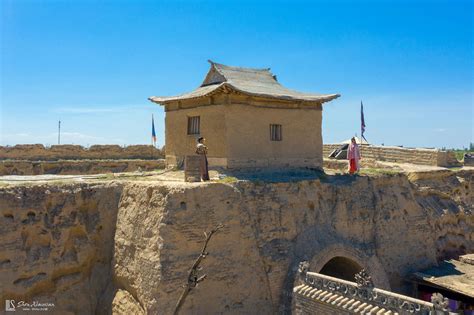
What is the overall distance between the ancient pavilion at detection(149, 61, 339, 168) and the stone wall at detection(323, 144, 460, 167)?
11.4m

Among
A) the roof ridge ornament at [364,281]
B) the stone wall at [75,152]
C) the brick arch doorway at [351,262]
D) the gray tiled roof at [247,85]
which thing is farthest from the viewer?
the stone wall at [75,152]

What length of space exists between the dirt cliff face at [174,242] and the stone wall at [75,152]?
12.8 metres

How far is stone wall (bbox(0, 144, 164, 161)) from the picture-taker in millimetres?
25281

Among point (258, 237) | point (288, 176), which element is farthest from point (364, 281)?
point (288, 176)

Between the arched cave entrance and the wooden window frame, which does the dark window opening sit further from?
the arched cave entrance

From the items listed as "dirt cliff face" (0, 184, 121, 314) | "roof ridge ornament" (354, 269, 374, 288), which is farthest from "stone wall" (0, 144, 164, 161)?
"roof ridge ornament" (354, 269, 374, 288)

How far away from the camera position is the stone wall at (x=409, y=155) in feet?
86.0

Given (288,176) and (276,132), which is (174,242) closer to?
(288,176)

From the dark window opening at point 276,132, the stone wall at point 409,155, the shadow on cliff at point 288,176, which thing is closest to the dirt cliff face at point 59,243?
the shadow on cliff at point 288,176

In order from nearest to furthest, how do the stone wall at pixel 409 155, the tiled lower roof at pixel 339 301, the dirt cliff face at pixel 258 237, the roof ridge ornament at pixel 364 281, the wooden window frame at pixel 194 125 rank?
the tiled lower roof at pixel 339 301 < the roof ridge ornament at pixel 364 281 < the dirt cliff face at pixel 258 237 < the wooden window frame at pixel 194 125 < the stone wall at pixel 409 155

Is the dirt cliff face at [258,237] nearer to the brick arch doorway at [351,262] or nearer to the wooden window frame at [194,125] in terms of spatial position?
the brick arch doorway at [351,262]

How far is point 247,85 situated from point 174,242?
284 inches

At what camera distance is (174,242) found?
12.6 metres

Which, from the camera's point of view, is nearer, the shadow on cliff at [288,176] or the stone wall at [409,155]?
the shadow on cliff at [288,176]
